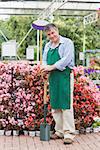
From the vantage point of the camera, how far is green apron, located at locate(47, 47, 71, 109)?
6223 millimetres

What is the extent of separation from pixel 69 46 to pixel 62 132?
1187mm

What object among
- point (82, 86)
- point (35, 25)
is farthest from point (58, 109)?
point (35, 25)

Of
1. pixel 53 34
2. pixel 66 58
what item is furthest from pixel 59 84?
pixel 53 34

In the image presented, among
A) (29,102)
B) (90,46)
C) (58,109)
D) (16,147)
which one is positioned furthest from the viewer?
(90,46)

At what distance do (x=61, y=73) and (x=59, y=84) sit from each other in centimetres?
15

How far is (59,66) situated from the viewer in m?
6.06

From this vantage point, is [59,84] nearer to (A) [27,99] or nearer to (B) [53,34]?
(B) [53,34]

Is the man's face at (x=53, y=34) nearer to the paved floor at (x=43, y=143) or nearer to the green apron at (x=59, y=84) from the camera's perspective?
the green apron at (x=59, y=84)

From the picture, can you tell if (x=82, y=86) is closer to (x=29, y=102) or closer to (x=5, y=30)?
(x=29, y=102)

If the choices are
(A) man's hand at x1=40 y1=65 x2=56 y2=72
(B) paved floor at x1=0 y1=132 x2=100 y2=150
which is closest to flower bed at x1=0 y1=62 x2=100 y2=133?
(B) paved floor at x1=0 y1=132 x2=100 y2=150

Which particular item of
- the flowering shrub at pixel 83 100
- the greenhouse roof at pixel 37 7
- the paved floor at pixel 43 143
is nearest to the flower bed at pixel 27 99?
the flowering shrub at pixel 83 100

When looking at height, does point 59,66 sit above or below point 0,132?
above

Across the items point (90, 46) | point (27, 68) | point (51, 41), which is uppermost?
point (51, 41)

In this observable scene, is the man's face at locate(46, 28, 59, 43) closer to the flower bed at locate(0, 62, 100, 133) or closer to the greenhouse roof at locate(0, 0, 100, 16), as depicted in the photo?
the flower bed at locate(0, 62, 100, 133)
